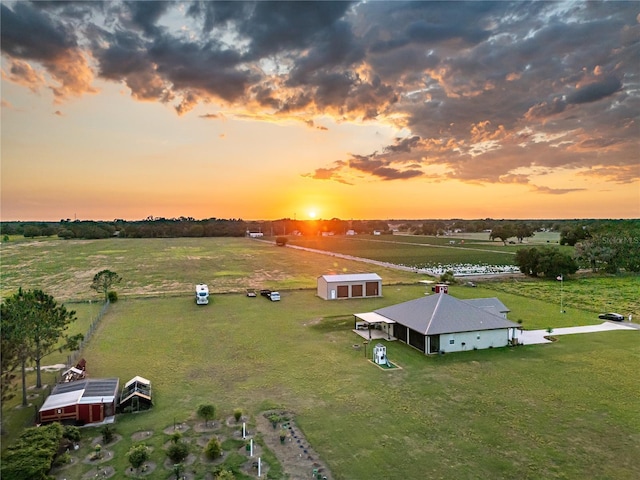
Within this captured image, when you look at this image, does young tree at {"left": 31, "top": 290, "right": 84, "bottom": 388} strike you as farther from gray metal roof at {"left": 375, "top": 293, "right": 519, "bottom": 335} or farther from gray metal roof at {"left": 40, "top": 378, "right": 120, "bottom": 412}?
gray metal roof at {"left": 375, "top": 293, "right": 519, "bottom": 335}

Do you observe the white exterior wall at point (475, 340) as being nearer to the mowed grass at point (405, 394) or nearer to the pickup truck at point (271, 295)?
the mowed grass at point (405, 394)

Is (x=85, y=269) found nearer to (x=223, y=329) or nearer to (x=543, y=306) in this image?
(x=223, y=329)

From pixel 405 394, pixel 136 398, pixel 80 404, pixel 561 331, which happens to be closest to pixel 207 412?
pixel 136 398

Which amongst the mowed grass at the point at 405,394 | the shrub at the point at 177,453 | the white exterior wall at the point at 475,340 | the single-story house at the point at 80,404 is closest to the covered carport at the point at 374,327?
the mowed grass at the point at 405,394

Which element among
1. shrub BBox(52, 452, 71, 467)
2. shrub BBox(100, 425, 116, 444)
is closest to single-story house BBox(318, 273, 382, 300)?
shrub BBox(100, 425, 116, 444)

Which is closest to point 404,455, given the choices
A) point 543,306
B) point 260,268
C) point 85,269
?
point 543,306

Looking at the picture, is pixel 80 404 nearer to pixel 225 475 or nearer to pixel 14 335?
pixel 14 335
